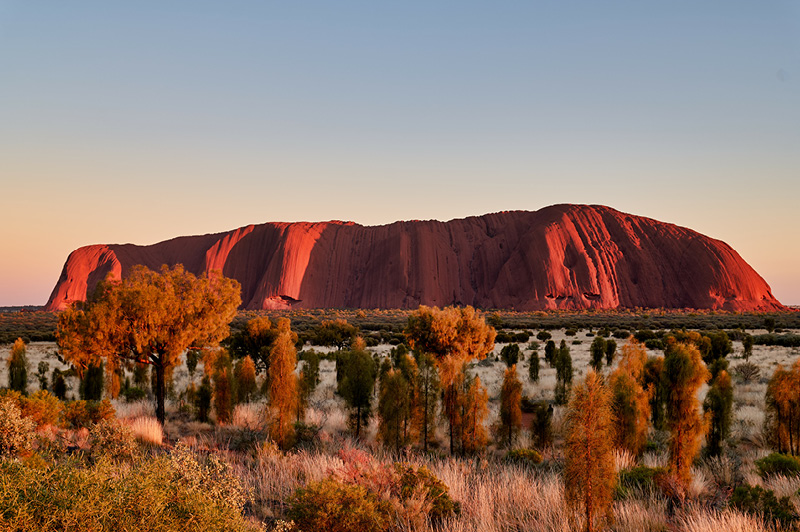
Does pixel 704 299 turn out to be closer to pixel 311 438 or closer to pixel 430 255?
pixel 430 255

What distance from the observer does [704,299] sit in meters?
→ 86.9

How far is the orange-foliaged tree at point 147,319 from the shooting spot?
11516 mm

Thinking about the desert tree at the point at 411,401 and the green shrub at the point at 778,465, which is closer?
the green shrub at the point at 778,465

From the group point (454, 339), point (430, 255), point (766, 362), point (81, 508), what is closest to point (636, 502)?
point (81, 508)

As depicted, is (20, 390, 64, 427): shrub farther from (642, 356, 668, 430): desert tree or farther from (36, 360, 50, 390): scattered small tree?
(642, 356, 668, 430): desert tree

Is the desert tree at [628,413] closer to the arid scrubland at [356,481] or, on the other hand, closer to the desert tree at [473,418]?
the arid scrubland at [356,481]

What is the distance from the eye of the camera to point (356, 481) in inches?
252

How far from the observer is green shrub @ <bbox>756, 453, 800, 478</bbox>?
812 cm

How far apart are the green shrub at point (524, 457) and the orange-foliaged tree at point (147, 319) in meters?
7.85

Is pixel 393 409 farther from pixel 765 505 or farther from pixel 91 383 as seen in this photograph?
pixel 91 383

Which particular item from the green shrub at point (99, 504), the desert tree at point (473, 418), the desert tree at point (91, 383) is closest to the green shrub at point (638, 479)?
the desert tree at point (473, 418)

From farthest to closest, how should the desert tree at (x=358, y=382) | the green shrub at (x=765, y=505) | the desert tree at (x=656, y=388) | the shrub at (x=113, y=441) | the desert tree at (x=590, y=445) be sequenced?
1. the desert tree at (x=656, y=388)
2. the desert tree at (x=358, y=382)
3. the shrub at (x=113, y=441)
4. the green shrub at (x=765, y=505)
5. the desert tree at (x=590, y=445)

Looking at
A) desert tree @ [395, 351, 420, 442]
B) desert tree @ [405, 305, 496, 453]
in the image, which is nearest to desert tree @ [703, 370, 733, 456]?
desert tree @ [395, 351, 420, 442]

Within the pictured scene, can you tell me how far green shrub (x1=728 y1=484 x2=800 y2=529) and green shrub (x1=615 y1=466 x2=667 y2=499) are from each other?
97 cm
